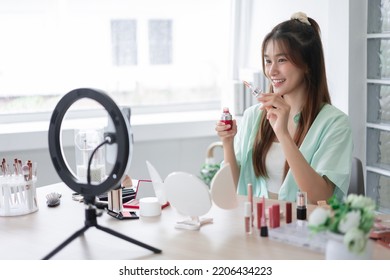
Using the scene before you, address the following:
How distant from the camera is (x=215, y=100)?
3.94 meters

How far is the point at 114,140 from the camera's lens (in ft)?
5.07

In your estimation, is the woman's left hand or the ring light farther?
the woman's left hand

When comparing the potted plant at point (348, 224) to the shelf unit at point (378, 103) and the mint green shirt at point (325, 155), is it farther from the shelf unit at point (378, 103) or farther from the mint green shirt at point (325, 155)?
the shelf unit at point (378, 103)

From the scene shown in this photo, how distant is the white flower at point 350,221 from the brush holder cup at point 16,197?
3.24 feet

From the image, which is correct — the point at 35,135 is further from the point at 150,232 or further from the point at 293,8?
the point at 150,232

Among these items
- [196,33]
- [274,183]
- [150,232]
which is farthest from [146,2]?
[150,232]

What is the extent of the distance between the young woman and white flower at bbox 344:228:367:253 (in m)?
0.72

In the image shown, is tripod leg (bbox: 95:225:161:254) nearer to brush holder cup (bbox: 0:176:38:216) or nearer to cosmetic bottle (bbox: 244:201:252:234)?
cosmetic bottle (bbox: 244:201:252:234)

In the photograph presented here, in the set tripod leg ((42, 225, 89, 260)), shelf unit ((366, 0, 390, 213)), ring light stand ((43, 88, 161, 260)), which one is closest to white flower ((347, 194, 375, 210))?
ring light stand ((43, 88, 161, 260))

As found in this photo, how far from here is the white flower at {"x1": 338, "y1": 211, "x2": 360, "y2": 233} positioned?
4.09 ft

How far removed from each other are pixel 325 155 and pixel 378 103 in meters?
1.03

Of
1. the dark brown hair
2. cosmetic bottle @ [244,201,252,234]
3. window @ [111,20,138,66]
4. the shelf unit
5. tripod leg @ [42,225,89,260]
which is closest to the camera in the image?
tripod leg @ [42,225,89,260]

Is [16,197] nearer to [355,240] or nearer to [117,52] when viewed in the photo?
[355,240]

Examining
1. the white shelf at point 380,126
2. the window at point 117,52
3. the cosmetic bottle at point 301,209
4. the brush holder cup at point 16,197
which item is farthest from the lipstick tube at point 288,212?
the window at point 117,52
